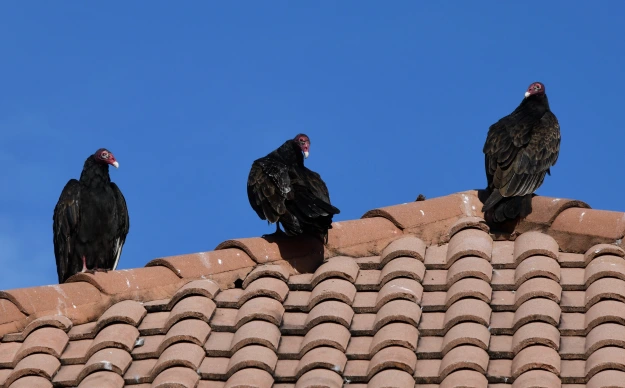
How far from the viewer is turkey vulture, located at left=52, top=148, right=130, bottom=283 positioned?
709 cm

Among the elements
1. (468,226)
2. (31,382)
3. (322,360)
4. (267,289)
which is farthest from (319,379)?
(468,226)

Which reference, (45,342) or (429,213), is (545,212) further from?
(45,342)

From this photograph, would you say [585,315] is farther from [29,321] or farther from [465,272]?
[29,321]

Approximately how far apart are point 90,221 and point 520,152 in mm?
2745

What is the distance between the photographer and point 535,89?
25.1 feet

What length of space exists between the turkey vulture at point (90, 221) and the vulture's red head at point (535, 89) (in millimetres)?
→ 2874

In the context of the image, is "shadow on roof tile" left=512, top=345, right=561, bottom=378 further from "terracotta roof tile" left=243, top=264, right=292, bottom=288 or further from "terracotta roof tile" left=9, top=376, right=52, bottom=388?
"terracotta roof tile" left=9, top=376, right=52, bottom=388

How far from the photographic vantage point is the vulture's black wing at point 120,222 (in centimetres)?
732

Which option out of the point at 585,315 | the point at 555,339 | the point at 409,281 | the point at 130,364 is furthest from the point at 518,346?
the point at 130,364

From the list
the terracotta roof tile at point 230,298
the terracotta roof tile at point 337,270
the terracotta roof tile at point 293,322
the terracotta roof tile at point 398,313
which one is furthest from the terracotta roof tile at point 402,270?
the terracotta roof tile at point 230,298

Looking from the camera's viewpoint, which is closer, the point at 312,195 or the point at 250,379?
the point at 250,379

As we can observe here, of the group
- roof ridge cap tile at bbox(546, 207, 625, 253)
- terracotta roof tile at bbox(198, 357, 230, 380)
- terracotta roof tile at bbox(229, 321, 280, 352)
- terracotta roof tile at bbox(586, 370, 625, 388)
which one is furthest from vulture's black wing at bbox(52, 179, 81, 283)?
terracotta roof tile at bbox(586, 370, 625, 388)

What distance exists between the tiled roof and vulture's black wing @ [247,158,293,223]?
1.54ft

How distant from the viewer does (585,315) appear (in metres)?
4.55
